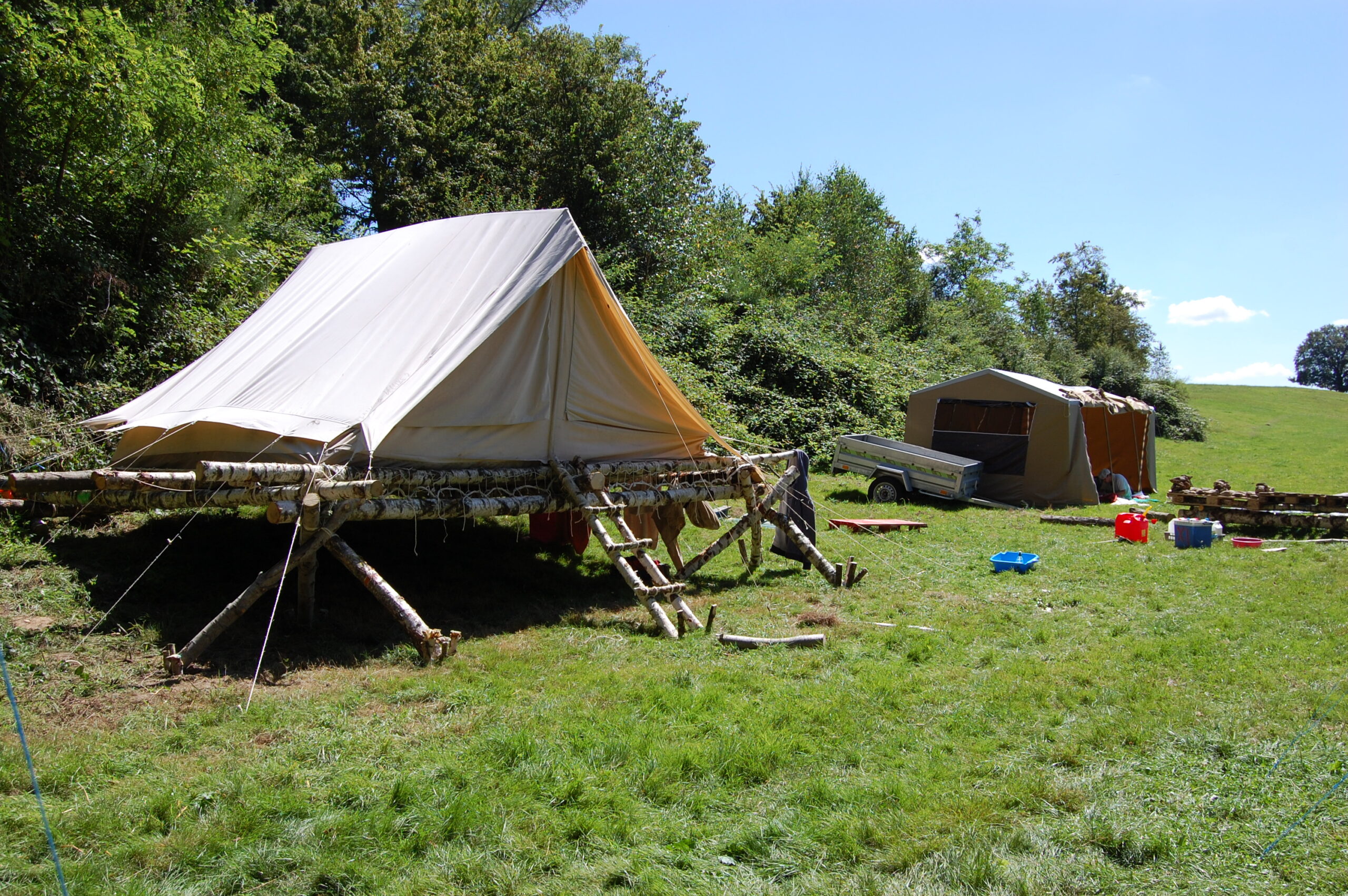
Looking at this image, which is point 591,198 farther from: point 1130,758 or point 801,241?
point 1130,758

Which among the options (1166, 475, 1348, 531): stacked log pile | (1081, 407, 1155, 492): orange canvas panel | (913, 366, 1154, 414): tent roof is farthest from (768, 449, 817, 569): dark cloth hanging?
(1081, 407, 1155, 492): orange canvas panel

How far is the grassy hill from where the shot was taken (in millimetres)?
18094

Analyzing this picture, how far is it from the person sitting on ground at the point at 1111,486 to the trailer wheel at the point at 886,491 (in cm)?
362

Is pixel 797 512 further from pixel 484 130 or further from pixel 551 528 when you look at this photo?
pixel 484 130

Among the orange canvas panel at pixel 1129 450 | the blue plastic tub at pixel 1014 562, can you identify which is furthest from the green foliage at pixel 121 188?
the orange canvas panel at pixel 1129 450

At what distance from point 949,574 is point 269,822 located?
661 cm

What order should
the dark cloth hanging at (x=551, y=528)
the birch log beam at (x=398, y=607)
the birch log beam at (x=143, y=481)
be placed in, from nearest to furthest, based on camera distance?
the birch log beam at (x=143, y=481) < the birch log beam at (x=398, y=607) < the dark cloth hanging at (x=551, y=528)

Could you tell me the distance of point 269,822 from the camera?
3100 mm

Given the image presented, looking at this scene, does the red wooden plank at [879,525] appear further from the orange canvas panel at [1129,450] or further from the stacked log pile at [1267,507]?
the orange canvas panel at [1129,450]

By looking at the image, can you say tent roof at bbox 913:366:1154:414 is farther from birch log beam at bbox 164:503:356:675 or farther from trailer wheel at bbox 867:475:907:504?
birch log beam at bbox 164:503:356:675

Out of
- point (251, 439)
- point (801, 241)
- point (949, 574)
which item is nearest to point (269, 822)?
point (251, 439)

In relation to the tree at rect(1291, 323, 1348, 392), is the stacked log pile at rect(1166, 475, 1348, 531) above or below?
below

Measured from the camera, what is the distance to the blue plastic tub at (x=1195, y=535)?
970 centimetres

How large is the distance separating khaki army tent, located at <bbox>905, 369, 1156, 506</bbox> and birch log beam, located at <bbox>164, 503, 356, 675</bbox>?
35.9ft
